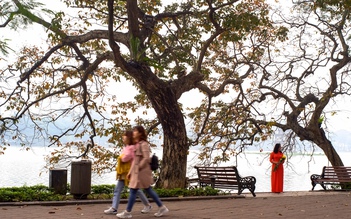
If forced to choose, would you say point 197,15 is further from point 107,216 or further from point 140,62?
point 107,216

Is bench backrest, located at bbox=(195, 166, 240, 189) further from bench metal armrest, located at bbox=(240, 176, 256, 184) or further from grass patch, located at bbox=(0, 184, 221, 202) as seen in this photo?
grass patch, located at bbox=(0, 184, 221, 202)

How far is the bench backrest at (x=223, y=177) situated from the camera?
1830cm

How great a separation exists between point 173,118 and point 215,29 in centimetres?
379

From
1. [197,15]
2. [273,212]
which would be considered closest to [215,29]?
[197,15]

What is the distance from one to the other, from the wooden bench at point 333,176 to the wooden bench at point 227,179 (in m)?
4.98

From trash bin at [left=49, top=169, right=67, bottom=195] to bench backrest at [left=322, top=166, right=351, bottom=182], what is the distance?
11.8 metres

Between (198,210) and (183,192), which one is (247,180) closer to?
(183,192)

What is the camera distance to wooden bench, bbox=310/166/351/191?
2244 cm

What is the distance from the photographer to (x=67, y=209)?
39.5 feet

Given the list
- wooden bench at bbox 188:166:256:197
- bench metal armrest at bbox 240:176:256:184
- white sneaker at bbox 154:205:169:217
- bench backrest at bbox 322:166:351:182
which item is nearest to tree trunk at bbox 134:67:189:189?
wooden bench at bbox 188:166:256:197

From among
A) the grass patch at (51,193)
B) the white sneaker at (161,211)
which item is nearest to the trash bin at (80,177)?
the grass patch at (51,193)

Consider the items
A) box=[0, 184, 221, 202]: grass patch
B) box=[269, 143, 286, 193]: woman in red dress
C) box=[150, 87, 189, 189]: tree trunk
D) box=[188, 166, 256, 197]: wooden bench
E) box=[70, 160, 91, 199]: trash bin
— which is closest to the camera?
box=[0, 184, 221, 202]: grass patch

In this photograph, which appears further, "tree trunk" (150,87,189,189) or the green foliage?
"tree trunk" (150,87,189,189)

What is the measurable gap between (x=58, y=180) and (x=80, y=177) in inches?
50.6
